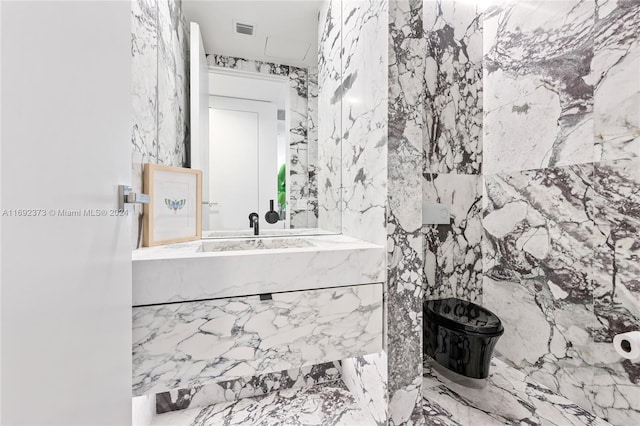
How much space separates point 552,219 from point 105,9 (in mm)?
1874

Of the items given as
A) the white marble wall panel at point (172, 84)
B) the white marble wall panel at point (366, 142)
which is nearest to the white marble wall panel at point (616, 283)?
the white marble wall panel at point (366, 142)

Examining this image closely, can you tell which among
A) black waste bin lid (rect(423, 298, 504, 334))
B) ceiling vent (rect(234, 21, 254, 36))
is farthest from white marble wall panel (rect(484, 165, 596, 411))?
ceiling vent (rect(234, 21, 254, 36))

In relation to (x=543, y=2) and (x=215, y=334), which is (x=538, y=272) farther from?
(x=215, y=334)

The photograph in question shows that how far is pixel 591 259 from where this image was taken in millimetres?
1284

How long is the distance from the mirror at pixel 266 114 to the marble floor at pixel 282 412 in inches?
32.0

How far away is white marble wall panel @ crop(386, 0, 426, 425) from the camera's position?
1.14 m

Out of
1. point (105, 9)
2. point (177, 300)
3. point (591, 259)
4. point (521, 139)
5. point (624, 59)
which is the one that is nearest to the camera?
point (105, 9)

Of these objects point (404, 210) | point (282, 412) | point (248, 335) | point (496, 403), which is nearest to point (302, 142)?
point (404, 210)

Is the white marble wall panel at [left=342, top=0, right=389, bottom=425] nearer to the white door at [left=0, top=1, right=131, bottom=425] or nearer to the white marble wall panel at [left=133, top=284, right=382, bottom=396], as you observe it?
the white marble wall panel at [left=133, top=284, right=382, bottom=396]

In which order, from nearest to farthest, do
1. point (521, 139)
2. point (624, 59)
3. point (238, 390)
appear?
1. point (624, 59)
2. point (238, 390)
3. point (521, 139)

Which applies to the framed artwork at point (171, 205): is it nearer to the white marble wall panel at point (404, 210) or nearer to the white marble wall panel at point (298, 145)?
the white marble wall panel at point (298, 145)

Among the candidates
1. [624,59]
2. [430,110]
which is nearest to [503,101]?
[430,110]

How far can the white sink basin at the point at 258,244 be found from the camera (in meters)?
1.38

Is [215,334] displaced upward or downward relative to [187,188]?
downward
